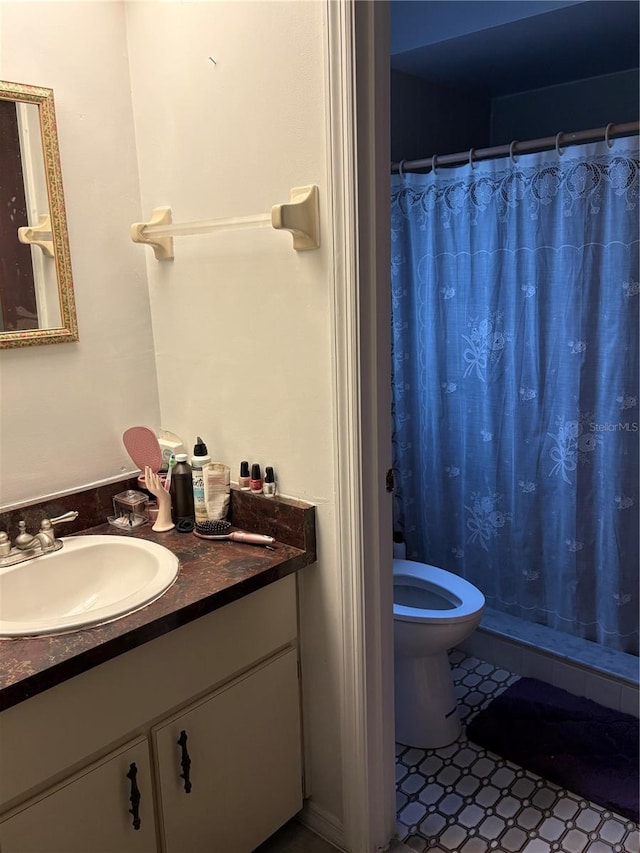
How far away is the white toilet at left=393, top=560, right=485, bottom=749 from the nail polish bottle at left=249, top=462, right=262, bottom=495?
0.64 metres

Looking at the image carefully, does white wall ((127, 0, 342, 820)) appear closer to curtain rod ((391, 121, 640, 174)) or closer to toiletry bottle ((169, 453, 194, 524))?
toiletry bottle ((169, 453, 194, 524))

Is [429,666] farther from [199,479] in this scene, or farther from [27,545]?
[27,545]

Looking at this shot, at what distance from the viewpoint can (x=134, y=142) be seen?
5.71 ft

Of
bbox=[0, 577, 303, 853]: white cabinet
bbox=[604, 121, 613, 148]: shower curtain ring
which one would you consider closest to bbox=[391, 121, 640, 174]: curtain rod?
bbox=[604, 121, 613, 148]: shower curtain ring

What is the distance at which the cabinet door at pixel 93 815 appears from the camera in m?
1.20

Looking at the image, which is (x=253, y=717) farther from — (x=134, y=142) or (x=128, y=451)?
(x=134, y=142)

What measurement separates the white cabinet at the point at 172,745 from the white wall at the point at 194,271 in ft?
0.41

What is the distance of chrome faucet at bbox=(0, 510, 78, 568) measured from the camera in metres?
1.49

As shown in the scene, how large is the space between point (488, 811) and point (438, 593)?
2.10 feet

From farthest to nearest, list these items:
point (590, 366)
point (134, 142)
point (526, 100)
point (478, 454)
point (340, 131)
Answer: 1. point (526, 100)
2. point (478, 454)
3. point (590, 366)
4. point (134, 142)
5. point (340, 131)

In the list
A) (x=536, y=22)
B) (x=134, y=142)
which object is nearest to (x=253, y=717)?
(x=134, y=142)

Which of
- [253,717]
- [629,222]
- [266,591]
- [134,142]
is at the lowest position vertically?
[253,717]

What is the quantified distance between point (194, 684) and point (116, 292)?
0.97 m

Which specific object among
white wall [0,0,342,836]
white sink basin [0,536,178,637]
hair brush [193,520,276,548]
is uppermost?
white wall [0,0,342,836]
